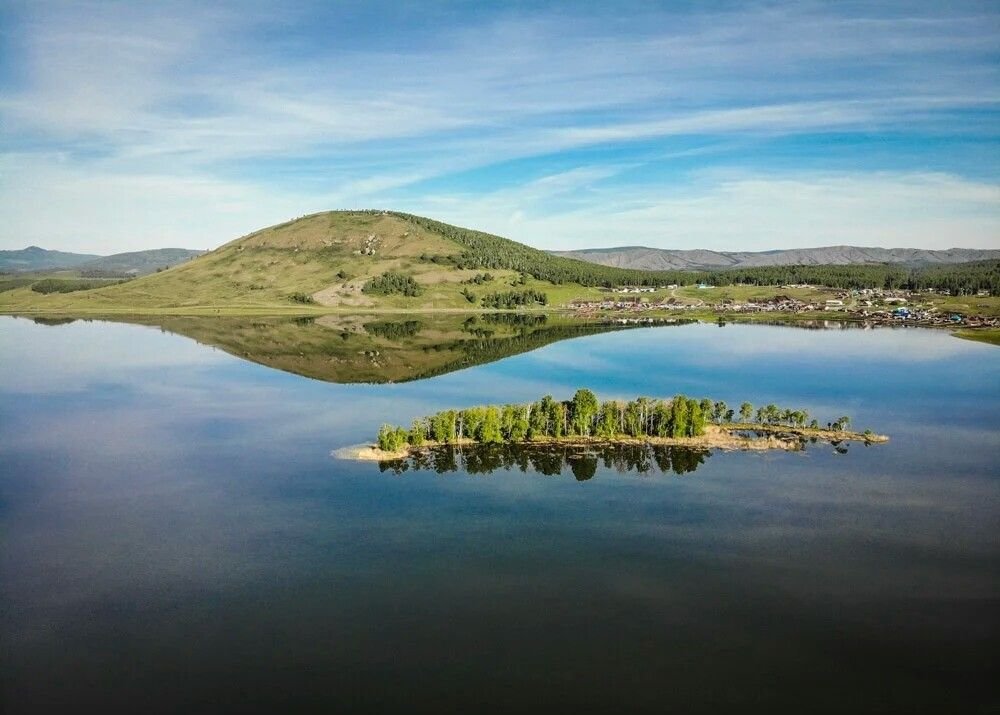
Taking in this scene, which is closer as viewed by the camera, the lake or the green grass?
the lake

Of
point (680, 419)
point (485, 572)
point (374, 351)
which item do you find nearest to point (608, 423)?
point (680, 419)

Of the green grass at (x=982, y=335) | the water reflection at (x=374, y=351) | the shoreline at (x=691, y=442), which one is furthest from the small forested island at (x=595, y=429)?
the green grass at (x=982, y=335)

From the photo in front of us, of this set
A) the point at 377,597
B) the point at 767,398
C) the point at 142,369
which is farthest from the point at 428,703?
the point at 142,369

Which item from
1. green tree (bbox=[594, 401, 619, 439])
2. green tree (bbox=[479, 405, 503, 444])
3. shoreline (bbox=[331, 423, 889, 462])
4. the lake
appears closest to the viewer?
the lake

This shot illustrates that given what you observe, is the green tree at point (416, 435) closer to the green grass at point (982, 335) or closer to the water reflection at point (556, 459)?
the water reflection at point (556, 459)

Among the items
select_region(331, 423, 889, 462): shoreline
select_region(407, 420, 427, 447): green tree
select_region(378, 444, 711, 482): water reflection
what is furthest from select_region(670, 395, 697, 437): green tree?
select_region(407, 420, 427, 447): green tree

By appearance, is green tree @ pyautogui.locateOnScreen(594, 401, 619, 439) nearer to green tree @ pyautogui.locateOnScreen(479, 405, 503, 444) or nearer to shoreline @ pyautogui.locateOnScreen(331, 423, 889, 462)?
shoreline @ pyautogui.locateOnScreen(331, 423, 889, 462)

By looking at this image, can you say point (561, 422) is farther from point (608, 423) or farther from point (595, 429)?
point (608, 423)
